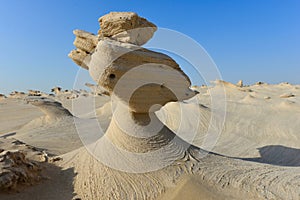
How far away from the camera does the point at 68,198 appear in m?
3.00

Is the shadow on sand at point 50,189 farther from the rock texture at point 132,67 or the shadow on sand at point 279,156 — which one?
the shadow on sand at point 279,156

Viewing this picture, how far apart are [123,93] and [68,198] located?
1567mm

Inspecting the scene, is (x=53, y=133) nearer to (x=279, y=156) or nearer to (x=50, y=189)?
(x=50, y=189)

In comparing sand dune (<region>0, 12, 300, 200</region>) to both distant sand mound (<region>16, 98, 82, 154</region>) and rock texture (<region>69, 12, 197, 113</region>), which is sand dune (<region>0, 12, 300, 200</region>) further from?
distant sand mound (<region>16, 98, 82, 154</region>)

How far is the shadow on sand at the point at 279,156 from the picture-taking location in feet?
19.0

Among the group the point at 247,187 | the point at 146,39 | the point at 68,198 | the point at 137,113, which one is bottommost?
the point at 68,198

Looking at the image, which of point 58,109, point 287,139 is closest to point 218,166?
point 287,139

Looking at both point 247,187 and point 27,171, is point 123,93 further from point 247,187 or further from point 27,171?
point 247,187

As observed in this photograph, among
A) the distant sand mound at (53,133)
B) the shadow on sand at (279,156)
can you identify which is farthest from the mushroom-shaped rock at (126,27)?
the shadow on sand at (279,156)

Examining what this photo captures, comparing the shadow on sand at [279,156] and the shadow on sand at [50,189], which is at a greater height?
the shadow on sand at [279,156]

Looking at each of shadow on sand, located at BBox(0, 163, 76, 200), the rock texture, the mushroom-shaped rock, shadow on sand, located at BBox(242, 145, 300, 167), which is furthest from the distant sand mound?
shadow on sand, located at BBox(242, 145, 300, 167)

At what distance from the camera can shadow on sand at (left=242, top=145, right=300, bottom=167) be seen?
19.0ft

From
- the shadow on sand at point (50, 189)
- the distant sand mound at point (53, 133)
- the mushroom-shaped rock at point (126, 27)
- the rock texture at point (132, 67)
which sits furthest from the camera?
the distant sand mound at point (53, 133)

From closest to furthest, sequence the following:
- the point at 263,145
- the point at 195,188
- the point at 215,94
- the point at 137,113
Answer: the point at 195,188 < the point at 137,113 < the point at 263,145 < the point at 215,94
